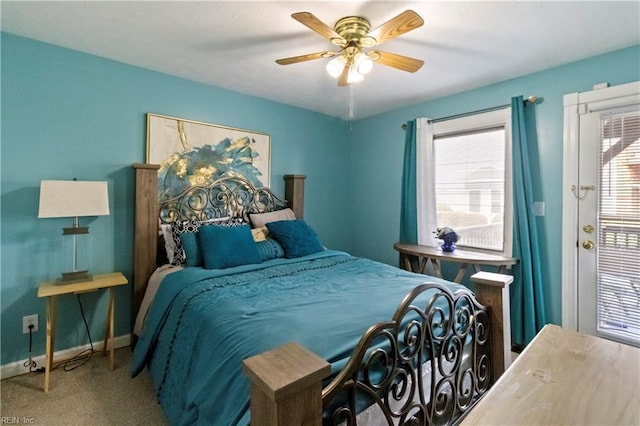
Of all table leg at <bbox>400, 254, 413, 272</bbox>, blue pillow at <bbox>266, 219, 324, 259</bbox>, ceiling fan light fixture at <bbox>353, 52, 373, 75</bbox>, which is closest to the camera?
ceiling fan light fixture at <bbox>353, 52, 373, 75</bbox>

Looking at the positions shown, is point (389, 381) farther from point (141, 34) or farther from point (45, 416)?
point (141, 34)

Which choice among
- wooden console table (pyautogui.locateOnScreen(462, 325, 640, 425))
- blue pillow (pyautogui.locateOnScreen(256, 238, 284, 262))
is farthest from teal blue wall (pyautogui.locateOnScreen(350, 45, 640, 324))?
wooden console table (pyautogui.locateOnScreen(462, 325, 640, 425))

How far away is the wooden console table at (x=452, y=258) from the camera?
8.80 ft

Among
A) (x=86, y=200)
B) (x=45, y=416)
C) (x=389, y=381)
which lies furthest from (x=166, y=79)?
(x=389, y=381)

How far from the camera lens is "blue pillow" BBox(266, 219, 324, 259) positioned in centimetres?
286

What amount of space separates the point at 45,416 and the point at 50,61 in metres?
2.44

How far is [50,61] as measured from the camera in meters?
2.29

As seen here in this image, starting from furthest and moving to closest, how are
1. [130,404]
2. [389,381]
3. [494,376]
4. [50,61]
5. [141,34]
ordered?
[50,61] → [141,34] → [130,404] → [494,376] → [389,381]

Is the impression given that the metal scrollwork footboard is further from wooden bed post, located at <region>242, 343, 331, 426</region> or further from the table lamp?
the table lamp

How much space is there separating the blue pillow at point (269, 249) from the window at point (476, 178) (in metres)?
1.89

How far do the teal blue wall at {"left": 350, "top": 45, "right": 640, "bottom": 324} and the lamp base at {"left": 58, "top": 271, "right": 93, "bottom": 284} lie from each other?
3104mm

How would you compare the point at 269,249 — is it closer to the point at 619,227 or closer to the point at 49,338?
the point at 49,338

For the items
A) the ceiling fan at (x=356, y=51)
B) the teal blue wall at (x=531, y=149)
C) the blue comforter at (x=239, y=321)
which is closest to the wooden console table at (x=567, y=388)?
the blue comforter at (x=239, y=321)

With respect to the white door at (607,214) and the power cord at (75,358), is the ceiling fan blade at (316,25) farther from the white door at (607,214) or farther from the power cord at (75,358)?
the power cord at (75,358)
